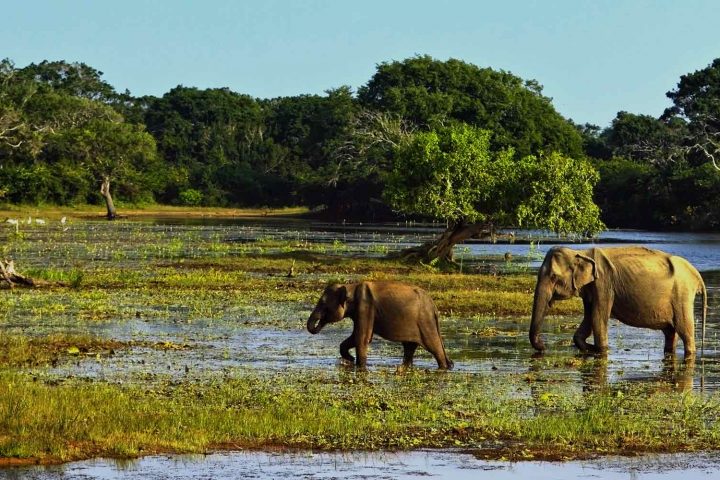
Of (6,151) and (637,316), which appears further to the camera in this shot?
(6,151)

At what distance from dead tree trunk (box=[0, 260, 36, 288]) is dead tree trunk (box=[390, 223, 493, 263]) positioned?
15447 mm

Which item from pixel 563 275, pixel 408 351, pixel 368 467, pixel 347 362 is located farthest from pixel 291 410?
pixel 563 275

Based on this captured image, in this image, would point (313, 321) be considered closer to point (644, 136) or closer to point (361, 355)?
point (361, 355)

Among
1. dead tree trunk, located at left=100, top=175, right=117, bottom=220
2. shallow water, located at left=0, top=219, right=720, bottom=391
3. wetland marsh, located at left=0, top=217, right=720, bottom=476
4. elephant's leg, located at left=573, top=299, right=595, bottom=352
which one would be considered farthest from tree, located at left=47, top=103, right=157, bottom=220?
elephant's leg, located at left=573, top=299, right=595, bottom=352

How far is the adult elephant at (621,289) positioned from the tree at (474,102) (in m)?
67.9

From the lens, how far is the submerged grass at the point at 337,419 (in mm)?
13750

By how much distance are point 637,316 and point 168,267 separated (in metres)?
21.2

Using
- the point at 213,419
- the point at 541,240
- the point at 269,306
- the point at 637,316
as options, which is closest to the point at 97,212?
the point at 541,240

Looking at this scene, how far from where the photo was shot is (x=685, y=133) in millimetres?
110562

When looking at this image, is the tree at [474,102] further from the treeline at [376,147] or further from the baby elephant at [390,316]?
the baby elephant at [390,316]

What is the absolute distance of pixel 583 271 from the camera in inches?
906

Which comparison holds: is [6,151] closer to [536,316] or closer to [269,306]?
[269,306]

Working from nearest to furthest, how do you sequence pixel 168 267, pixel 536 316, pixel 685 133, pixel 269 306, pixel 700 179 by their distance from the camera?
pixel 536 316
pixel 269 306
pixel 168 267
pixel 700 179
pixel 685 133

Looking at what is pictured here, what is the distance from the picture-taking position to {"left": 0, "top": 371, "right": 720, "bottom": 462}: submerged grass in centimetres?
A: 1375
